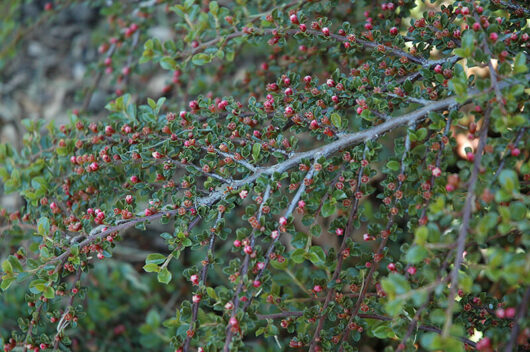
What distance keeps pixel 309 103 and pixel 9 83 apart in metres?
2.57

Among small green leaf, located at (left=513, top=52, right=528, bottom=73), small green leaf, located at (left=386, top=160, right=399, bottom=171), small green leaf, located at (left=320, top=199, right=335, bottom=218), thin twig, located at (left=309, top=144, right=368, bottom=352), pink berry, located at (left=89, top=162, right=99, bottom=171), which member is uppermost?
small green leaf, located at (left=513, top=52, right=528, bottom=73)

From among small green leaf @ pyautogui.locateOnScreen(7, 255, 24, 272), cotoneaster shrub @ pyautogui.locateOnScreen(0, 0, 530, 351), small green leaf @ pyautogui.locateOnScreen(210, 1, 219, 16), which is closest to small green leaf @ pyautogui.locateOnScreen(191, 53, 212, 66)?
cotoneaster shrub @ pyautogui.locateOnScreen(0, 0, 530, 351)

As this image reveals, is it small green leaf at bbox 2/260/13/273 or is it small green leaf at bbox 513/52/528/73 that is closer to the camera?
small green leaf at bbox 513/52/528/73

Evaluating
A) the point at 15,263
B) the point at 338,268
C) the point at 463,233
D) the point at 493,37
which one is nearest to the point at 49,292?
the point at 15,263

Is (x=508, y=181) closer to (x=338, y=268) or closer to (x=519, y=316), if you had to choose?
(x=519, y=316)

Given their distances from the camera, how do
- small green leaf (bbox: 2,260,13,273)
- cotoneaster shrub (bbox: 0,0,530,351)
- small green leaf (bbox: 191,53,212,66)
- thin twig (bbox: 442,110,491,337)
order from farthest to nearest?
small green leaf (bbox: 191,53,212,66) → small green leaf (bbox: 2,260,13,273) → cotoneaster shrub (bbox: 0,0,530,351) → thin twig (bbox: 442,110,491,337)

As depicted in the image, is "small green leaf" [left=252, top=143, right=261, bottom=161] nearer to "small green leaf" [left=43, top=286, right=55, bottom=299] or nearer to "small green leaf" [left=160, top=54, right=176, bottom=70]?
"small green leaf" [left=160, top=54, right=176, bottom=70]

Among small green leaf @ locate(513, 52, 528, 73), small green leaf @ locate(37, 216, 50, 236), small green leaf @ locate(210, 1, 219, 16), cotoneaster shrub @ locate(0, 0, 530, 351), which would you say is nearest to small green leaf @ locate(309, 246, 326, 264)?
cotoneaster shrub @ locate(0, 0, 530, 351)

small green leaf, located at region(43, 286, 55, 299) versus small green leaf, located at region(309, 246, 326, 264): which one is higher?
small green leaf, located at region(309, 246, 326, 264)

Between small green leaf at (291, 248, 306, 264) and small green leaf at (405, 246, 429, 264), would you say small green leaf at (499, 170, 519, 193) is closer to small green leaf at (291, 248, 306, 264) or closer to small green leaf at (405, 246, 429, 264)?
small green leaf at (405, 246, 429, 264)

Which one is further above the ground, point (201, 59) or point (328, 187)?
point (201, 59)

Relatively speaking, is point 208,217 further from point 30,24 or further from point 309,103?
point 30,24

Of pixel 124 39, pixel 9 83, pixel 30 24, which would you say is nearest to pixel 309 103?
pixel 124 39

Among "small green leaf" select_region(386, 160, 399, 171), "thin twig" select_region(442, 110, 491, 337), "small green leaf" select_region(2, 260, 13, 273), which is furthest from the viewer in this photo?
"small green leaf" select_region(2, 260, 13, 273)
